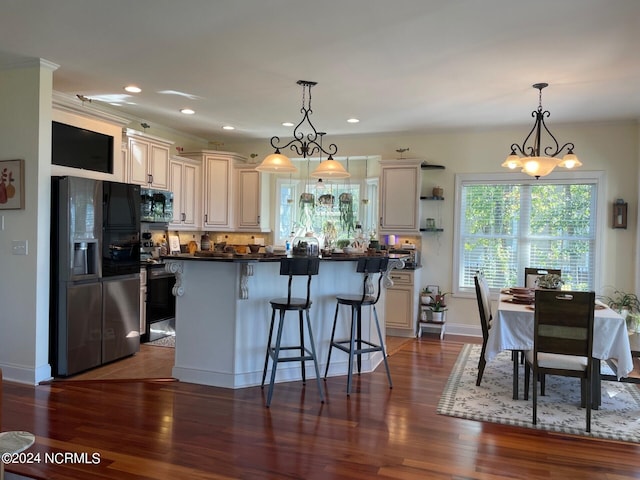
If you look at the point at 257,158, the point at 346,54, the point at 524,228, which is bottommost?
the point at 524,228

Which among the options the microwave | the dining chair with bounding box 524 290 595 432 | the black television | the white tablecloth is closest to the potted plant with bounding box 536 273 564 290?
the white tablecloth

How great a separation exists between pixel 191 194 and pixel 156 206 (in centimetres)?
103

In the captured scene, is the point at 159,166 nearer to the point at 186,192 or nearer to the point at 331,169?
the point at 186,192

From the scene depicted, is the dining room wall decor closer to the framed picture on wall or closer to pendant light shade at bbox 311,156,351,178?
pendant light shade at bbox 311,156,351,178

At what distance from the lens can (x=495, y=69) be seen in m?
3.97

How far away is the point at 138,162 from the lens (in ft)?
18.0

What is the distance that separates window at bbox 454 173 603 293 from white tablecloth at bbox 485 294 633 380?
2.36 meters

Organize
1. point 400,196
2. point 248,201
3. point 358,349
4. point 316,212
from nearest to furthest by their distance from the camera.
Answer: point 358,349, point 400,196, point 248,201, point 316,212

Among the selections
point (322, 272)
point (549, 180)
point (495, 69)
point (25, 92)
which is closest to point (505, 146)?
point (549, 180)

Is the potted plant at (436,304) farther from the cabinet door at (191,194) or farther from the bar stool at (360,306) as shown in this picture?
the cabinet door at (191,194)

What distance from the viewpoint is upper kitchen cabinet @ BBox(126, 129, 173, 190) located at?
537cm

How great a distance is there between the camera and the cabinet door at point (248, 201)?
704cm

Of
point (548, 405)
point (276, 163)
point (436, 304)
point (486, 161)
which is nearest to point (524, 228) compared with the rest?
point (486, 161)

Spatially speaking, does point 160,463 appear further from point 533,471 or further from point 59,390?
point 533,471
